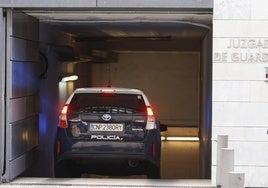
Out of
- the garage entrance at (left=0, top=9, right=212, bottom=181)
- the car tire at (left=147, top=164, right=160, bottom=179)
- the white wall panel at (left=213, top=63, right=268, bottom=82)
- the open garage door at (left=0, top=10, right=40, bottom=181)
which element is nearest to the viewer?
the white wall panel at (left=213, top=63, right=268, bottom=82)

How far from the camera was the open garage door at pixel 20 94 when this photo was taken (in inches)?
352

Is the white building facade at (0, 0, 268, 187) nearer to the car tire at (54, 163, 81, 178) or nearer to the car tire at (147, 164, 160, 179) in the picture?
the car tire at (147, 164, 160, 179)

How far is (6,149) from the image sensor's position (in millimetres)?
8898

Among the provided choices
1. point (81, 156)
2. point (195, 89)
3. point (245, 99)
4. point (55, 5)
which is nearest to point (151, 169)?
point (81, 156)

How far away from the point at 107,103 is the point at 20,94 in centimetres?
147

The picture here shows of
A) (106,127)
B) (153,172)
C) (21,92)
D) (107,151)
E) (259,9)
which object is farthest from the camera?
(153,172)

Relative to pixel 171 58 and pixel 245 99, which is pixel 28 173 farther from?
pixel 171 58

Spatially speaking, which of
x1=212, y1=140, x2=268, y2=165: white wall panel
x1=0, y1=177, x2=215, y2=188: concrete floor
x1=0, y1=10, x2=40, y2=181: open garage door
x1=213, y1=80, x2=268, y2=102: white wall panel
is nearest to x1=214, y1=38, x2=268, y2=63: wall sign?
x1=213, y1=80, x2=268, y2=102: white wall panel

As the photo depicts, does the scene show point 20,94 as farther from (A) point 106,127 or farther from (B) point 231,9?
(B) point 231,9

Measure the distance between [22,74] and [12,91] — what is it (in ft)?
2.91

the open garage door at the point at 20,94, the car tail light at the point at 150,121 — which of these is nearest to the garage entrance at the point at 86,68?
the open garage door at the point at 20,94

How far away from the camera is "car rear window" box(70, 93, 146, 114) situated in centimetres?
962

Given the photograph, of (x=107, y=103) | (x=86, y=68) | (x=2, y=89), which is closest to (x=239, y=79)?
(x=107, y=103)

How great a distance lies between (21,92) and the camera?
986 cm
